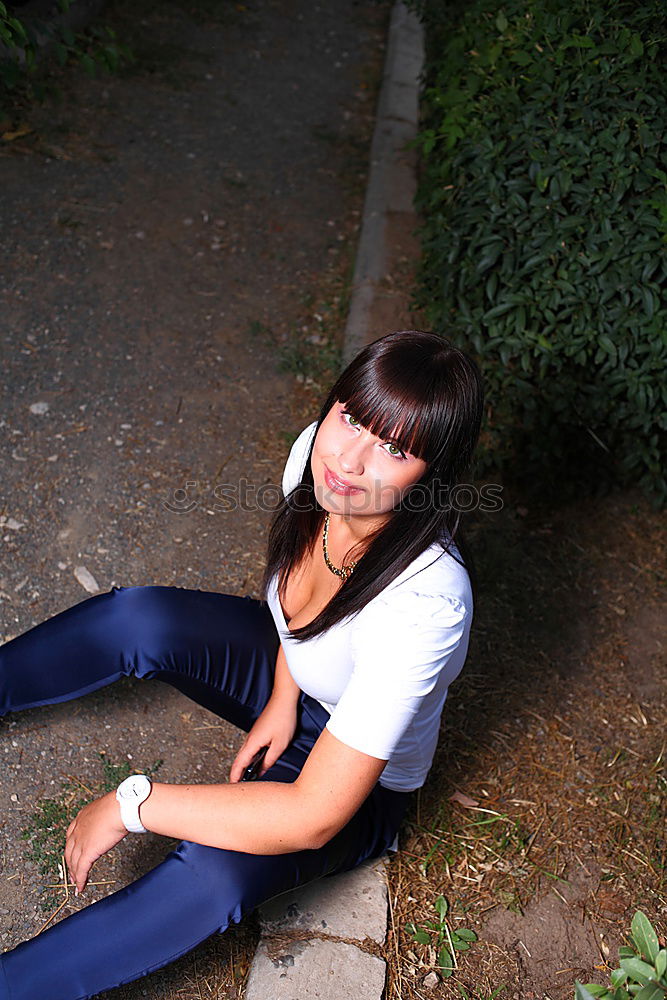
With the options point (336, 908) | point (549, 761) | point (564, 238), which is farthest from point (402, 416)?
point (564, 238)

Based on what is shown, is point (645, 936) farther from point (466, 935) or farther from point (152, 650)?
point (152, 650)

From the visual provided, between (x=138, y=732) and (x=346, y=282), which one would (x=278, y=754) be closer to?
(x=138, y=732)

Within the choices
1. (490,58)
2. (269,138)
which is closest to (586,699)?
(490,58)

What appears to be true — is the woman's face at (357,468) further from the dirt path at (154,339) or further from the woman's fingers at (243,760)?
the dirt path at (154,339)

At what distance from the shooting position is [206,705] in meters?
2.34

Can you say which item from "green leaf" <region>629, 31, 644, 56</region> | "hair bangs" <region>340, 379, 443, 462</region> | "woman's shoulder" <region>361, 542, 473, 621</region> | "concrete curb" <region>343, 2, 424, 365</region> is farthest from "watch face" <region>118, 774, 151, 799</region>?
"green leaf" <region>629, 31, 644, 56</region>

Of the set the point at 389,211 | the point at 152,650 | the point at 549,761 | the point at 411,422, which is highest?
the point at 411,422

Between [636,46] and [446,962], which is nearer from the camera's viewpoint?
[446,962]

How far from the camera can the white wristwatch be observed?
178 cm

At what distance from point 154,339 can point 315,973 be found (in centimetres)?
279

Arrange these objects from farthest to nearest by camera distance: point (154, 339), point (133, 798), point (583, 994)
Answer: point (154, 339) → point (133, 798) → point (583, 994)

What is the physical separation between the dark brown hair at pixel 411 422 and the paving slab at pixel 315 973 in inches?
31.1

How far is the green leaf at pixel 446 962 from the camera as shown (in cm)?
218

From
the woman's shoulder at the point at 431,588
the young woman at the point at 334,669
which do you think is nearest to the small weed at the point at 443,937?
the young woman at the point at 334,669
